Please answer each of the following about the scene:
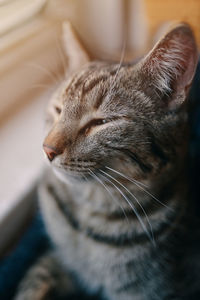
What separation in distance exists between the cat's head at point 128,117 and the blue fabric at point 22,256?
39 centimetres

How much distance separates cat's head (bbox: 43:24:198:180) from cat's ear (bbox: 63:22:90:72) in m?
0.18

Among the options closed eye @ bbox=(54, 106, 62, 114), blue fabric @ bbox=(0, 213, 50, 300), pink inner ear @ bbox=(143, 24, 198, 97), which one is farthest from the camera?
blue fabric @ bbox=(0, 213, 50, 300)

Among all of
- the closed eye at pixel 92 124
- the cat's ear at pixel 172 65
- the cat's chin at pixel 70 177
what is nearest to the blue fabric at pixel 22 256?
the cat's chin at pixel 70 177

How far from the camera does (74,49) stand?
0.86 metres

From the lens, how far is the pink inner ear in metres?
0.62

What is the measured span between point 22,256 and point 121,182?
0.43 metres

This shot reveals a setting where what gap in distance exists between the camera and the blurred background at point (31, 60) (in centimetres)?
96

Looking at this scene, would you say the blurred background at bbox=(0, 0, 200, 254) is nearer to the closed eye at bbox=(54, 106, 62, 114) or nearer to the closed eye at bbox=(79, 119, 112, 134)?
the closed eye at bbox=(54, 106, 62, 114)

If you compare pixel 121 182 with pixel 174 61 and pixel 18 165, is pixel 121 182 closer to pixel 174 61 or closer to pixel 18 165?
pixel 174 61

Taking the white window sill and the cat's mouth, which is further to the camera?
the white window sill

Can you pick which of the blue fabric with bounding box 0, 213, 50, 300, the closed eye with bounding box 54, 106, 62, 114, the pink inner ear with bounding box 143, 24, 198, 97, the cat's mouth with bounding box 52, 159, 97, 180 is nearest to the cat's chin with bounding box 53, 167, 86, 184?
the cat's mouth with bounding box 52, 159, 97, 180

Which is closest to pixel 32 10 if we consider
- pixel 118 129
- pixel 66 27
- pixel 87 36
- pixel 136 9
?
pixel 66 27

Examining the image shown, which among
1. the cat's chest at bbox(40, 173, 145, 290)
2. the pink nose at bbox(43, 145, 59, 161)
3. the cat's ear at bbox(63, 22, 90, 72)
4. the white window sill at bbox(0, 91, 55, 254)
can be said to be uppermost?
the cat's ear at bbox(63, 22, 90, 72)

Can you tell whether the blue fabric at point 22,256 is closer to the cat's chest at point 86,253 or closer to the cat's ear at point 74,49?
the cat's chest at point 86,253
